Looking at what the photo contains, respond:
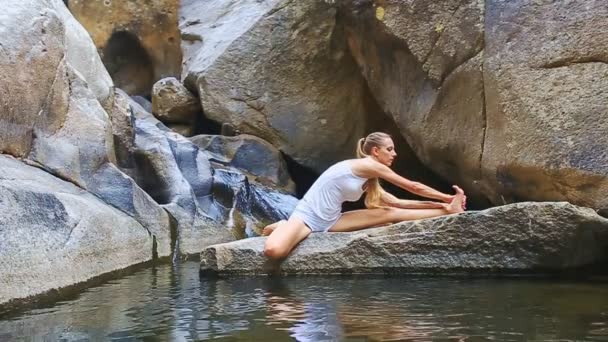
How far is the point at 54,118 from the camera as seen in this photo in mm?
8594

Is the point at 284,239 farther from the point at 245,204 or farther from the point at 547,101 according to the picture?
the point at 245,204

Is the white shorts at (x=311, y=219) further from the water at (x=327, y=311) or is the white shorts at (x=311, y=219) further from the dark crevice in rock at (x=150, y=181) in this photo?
the dark crevice in rock at (x=150, y=181)

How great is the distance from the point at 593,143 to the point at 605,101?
414mm

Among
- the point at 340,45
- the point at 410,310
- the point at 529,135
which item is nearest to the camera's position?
the point at 410,310

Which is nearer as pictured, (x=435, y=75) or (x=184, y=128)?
(x=435, y=75)

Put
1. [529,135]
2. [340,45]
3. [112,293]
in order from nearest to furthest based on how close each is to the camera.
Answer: [112,293]
[529,135]
[340,45]

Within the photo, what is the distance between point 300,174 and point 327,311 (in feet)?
25.9

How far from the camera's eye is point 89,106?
9148mm

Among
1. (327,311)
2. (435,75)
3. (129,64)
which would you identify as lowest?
(327,311)

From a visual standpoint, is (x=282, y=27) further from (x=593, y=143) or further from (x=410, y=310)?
(x=410, y=310)

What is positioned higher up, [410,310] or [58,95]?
[58,95]

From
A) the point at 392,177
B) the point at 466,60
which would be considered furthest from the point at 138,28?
the point at 392,177

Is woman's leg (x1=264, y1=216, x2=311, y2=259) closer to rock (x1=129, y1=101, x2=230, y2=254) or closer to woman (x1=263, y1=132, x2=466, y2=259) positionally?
woman (x1=263, y1=132, x2=466, y2=259)

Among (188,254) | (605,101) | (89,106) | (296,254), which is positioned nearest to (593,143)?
(605,101)
